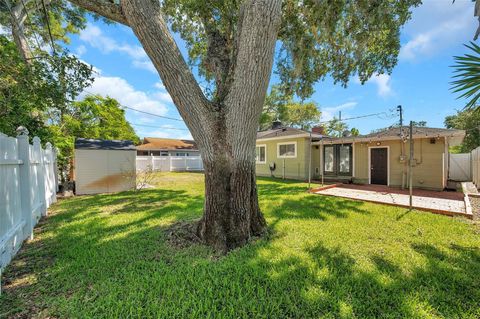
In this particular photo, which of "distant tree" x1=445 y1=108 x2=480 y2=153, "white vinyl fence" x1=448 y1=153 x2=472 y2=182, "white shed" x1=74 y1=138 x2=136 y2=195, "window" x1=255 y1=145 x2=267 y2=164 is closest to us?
"white shed" x1=74 y1=138 x2=136 y2=195

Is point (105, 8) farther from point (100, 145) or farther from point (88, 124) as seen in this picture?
point (88, 124)

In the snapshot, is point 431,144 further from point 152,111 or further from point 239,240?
point 152,111

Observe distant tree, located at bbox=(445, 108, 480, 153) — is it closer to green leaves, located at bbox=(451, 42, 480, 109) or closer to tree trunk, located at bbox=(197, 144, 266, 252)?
green leaves, located at bbox=(451, 42, 480, 109)

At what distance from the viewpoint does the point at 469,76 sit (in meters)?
2.69

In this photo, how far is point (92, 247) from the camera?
344 cm

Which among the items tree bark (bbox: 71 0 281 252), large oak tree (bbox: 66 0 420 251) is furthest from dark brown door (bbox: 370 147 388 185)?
tree bark (bbox: 71 0 281 252)

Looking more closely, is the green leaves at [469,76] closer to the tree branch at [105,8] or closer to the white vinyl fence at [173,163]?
the tree branch at [105,8]

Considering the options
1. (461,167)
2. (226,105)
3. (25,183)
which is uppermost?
(226,105)

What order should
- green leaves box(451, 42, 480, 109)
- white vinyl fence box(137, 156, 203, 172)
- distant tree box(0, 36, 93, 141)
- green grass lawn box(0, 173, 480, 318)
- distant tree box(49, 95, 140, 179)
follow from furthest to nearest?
1. white vinyl fence box(137, 156, 203, 172)
2. distant tree box(49, 95, 140, 179)
3. distant tree box(0, 36, 93, 141)
4. green leaves box(451, 42, 480, 109)
5. green grass lawn box(0, 173, 480, 318)

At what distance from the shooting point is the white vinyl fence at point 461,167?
452 inches

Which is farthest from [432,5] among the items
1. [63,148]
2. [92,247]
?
[63,148]

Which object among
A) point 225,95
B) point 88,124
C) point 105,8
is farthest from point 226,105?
point 88,124

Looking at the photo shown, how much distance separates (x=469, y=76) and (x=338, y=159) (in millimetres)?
9526

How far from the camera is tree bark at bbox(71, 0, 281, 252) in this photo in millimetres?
2949
